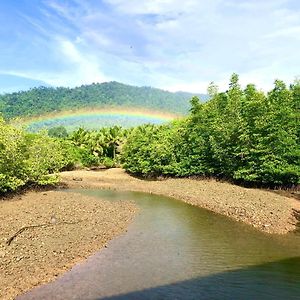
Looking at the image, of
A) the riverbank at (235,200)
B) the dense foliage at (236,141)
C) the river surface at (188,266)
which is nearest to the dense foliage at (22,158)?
the riverbank at (235,200)

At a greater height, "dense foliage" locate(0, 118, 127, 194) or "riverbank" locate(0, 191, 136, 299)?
"dense foliage" locate(0, 118, 127, 194)

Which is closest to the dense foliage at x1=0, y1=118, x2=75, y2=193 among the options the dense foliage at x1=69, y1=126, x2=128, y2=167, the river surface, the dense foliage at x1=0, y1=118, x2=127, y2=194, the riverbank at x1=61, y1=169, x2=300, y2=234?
the dense foliage at x1=0, y1=118, x2=127, y2=194

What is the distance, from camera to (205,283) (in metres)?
20.7

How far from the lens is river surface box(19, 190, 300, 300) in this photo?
1942 cm

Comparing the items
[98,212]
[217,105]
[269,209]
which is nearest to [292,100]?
[217,105]

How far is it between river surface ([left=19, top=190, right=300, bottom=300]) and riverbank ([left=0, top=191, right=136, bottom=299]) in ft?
3.20

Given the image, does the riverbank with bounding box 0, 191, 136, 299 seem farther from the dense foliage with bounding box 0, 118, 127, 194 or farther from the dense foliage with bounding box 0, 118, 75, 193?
the dense foliage with bounding box 0, 118, 127, 194

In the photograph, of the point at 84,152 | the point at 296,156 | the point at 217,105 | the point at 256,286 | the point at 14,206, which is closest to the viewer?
the point at 256,286

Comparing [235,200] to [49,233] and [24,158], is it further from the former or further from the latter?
[24,158]

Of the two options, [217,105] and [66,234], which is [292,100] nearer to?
[217,105]

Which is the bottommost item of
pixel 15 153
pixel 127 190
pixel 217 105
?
pixel 127 190

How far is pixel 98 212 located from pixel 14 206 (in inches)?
386

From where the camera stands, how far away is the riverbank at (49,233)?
69.4ft

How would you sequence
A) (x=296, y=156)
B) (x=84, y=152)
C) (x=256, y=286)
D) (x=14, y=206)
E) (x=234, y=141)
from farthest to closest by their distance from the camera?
(x=84, y=152)
(x=234, y=141)
(x=296, y=156)
(x=14, y=206)
(x=256, y=286)
